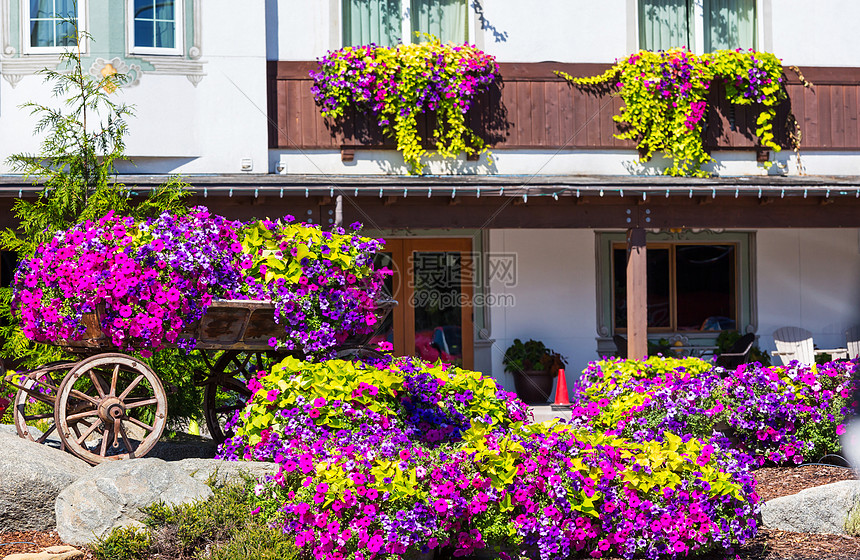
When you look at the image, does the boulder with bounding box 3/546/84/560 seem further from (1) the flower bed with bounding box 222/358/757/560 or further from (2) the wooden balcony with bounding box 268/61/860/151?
(2) the wooden balcony with bounding box 268/61/860/151

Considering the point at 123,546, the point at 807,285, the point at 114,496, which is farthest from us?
the point at 807,285

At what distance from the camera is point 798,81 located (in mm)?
12523

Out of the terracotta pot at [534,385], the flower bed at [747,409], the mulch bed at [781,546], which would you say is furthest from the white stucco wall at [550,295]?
the mulch bed at [781,546]

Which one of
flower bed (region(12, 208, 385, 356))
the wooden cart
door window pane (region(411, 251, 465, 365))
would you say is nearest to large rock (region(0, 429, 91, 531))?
the wooden cart

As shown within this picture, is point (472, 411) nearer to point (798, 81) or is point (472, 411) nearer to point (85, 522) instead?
point (85, 522)

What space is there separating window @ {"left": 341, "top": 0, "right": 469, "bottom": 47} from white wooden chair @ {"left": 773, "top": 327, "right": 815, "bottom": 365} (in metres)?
6.02

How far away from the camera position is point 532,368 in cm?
1252

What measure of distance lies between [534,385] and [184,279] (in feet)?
24.4

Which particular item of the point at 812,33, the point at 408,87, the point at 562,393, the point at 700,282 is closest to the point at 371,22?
the point at 408,87

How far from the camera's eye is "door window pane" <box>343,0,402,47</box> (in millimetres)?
11930

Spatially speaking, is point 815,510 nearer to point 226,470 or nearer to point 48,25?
point 226,470

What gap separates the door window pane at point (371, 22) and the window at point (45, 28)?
3222 millimetres

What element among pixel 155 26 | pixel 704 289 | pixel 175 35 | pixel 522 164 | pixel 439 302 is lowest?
pixel 439 302

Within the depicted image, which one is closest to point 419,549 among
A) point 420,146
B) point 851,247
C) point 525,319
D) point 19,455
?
point 19,455
